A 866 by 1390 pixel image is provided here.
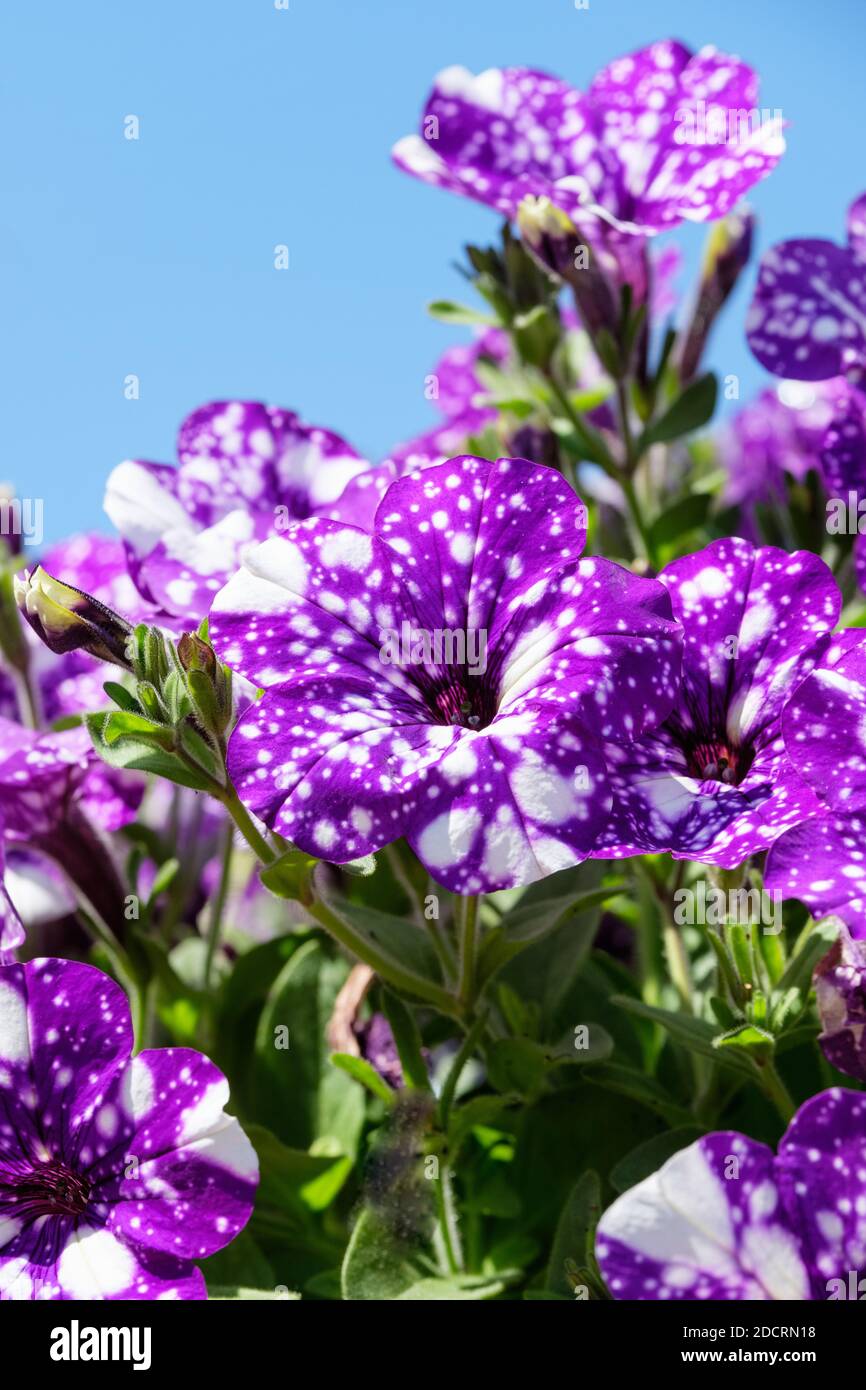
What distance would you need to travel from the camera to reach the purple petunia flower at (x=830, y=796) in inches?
23.0

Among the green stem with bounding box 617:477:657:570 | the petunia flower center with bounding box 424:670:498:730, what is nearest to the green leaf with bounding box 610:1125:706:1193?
the petunia flower center with bounding box 424:670:498:730

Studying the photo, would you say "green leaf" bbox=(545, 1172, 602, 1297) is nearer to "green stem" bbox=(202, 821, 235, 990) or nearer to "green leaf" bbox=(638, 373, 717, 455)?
"green stem" bbox=(202, 821, 235, 990)

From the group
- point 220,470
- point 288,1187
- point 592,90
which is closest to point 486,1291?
point 288,1187

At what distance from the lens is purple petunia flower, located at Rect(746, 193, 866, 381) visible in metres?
0.97

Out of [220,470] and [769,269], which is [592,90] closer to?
[769,269]

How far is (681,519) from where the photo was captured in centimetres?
108

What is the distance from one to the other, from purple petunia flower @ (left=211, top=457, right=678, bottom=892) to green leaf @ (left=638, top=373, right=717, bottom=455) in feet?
1.38

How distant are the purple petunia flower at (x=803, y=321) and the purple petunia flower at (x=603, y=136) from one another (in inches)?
2.9

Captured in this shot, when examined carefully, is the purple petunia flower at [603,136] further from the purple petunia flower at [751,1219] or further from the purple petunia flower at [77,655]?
the purple petunia flower at [751,1219]

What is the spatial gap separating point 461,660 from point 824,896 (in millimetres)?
208

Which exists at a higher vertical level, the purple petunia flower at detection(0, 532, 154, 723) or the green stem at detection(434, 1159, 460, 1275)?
the purple petunia flower at detection(0, 532, 154, 723)

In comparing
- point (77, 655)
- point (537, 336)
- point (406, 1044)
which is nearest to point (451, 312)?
point (537, 336)

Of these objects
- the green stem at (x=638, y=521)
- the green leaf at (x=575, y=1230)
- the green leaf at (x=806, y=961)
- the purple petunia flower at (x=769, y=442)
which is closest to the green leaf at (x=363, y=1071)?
the green leaf at (x=575, y=1230)

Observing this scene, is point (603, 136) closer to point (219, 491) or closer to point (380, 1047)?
point (219, 491)
